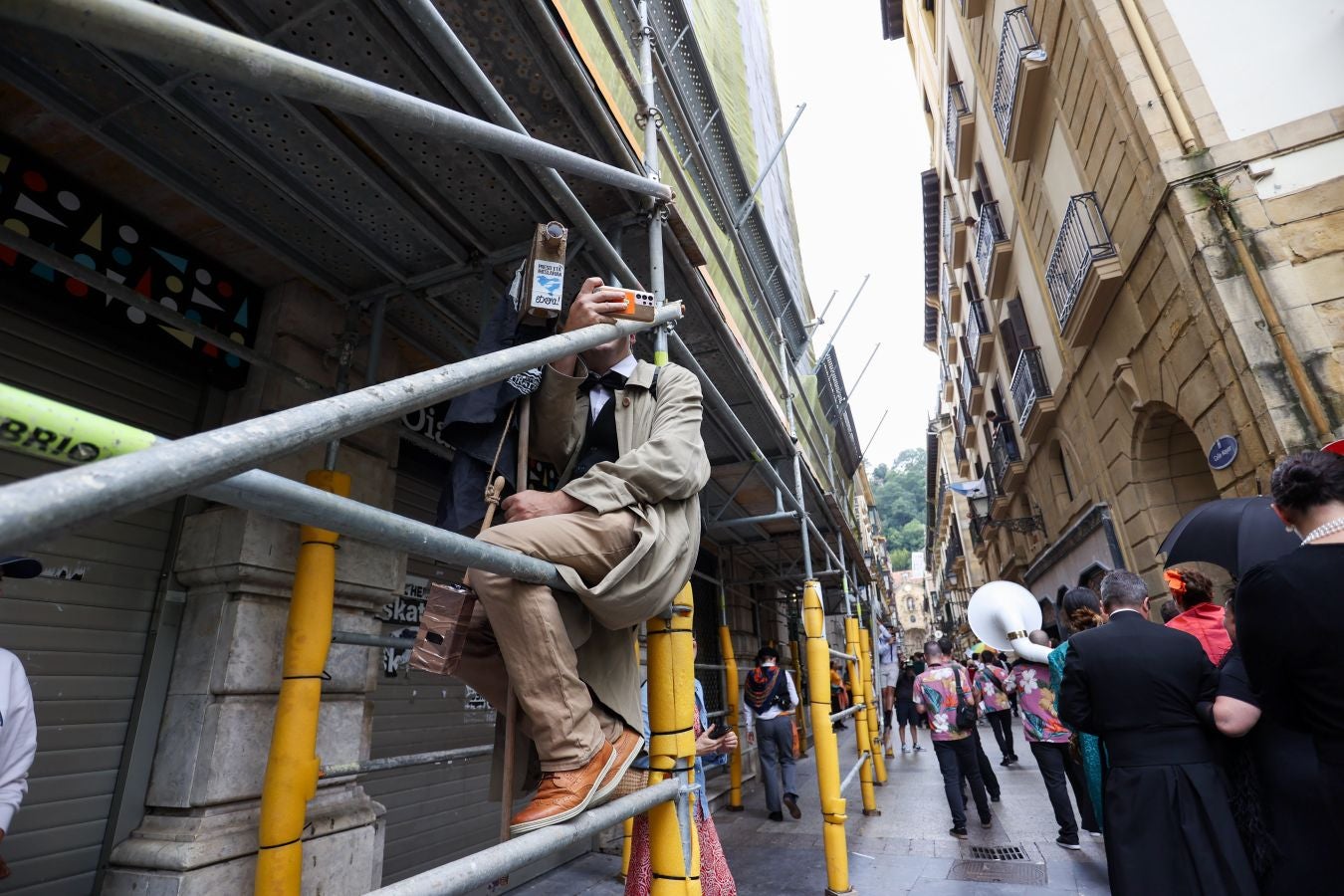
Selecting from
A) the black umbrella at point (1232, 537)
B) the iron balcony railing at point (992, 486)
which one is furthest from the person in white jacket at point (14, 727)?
the iron balcony railing at point (992, 486)

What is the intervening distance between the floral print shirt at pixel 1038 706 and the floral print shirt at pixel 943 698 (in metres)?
Result: 0.59

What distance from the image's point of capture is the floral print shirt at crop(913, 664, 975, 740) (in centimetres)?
681

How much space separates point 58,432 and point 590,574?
1218 millimetres

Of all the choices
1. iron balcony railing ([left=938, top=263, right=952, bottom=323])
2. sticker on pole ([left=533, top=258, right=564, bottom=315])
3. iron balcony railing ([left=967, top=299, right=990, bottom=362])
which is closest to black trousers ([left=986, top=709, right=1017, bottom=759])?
iron balcony railing ([left=967, top=299, right=990, bottom=362])

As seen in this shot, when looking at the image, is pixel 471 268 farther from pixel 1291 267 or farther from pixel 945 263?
pixel 945 263

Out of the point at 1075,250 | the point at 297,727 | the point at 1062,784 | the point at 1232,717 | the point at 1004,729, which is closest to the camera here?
the point at 1232,717

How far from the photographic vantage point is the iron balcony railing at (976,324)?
54.9 ft

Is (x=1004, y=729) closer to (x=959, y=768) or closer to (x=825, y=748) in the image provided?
(x=959, y=768)

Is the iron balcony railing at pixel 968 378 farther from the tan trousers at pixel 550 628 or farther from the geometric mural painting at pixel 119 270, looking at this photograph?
the tan trousers at pixel 550 628

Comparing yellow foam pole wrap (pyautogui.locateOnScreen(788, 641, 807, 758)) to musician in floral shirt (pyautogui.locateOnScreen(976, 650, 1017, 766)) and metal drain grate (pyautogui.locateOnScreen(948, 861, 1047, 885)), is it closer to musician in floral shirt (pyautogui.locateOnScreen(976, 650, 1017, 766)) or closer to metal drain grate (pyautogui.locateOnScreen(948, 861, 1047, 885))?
musician in floral shirt (pyautogui.locateOnScreen(976, 650, 1017, 766))

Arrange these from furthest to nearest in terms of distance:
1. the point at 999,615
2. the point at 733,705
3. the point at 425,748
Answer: the point at 733,705, the point at 999,615, the point at 425,748

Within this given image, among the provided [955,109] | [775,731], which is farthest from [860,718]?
[955,109]

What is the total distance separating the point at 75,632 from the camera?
9.65 ft

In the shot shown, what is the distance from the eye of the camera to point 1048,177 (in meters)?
10.8
